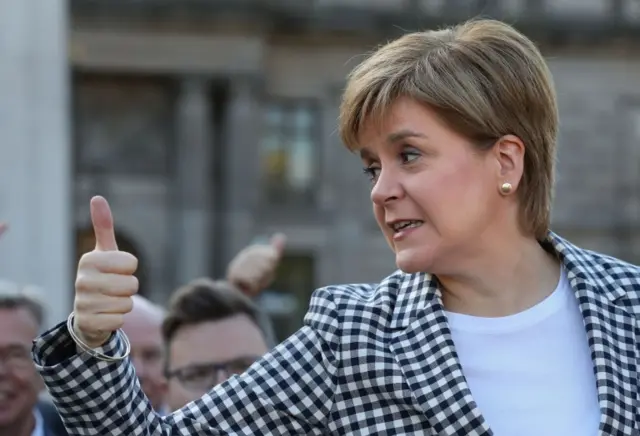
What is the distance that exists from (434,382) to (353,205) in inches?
→ 1121

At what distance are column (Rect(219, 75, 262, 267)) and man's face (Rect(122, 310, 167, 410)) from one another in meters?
24.6

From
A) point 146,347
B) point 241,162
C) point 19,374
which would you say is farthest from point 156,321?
point 241,162

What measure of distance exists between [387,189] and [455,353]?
32 cm

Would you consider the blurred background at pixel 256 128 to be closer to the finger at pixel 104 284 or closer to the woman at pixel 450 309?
the woman at pixel 450 309

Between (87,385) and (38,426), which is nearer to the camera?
(87,385)

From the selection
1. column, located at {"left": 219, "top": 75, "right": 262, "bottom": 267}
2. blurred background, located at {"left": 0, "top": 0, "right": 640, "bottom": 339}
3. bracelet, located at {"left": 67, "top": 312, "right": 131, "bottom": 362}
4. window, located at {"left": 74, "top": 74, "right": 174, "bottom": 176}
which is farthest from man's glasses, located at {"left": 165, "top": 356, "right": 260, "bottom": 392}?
window, located at {"left": 74, "top": 74, "right": 174, "bottom": 176}

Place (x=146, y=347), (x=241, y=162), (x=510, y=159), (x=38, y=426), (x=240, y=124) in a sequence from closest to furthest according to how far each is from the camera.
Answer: (x=510, y=159), (x=38, y=426), (x=146, y=347), (x=241, y=162), (x=240, y=124)

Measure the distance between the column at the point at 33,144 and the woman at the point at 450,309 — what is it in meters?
6.80

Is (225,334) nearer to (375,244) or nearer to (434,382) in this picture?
(434,382)

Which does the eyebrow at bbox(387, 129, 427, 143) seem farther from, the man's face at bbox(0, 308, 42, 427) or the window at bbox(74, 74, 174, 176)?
the window at bbox(74, 74, 174, 176)

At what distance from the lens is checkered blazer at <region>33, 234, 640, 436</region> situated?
6.99 ft

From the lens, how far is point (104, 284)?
1.99 m

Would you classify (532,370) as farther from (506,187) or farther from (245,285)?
(245,285)

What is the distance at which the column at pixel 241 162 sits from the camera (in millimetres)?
29781
